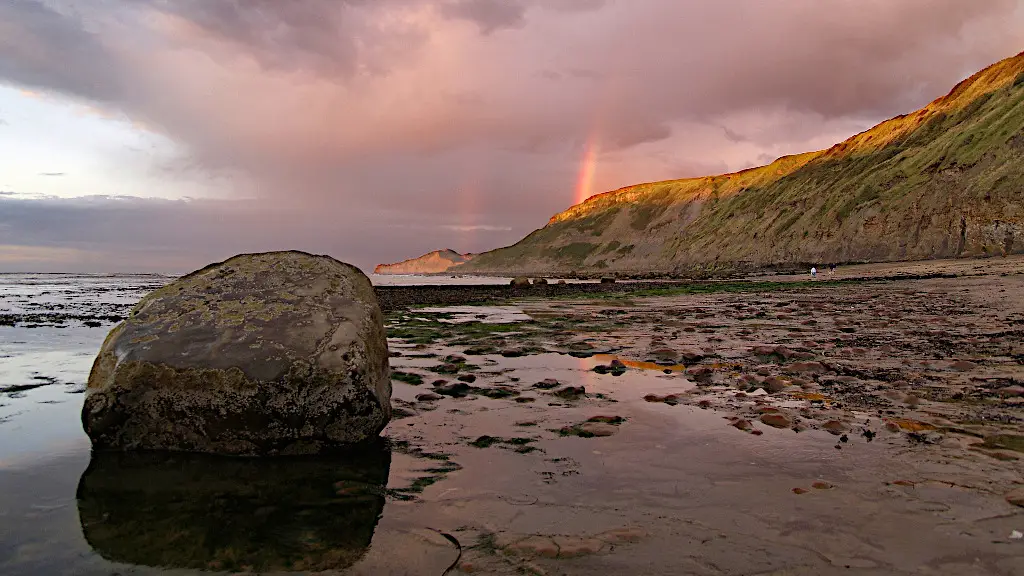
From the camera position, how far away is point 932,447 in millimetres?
5020

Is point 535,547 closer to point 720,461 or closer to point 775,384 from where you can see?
point 720,461

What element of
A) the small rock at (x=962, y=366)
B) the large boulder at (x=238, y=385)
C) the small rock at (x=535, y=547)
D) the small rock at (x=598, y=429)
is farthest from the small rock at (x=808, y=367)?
the small rock at (x=535, y=547)

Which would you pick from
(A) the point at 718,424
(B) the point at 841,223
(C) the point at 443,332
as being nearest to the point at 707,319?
(C) the point at 443,332

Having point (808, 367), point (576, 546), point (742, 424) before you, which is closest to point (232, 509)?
point (576, 546)

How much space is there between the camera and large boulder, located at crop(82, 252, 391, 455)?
214 inches

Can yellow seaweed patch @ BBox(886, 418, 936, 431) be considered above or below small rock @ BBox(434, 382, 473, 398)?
above

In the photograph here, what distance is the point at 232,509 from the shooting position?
4.09m

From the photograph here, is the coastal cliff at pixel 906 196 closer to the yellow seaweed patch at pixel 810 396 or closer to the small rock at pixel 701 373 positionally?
the small rock at pixel 701 373

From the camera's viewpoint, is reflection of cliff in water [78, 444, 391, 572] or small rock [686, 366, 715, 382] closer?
reflection of cliff in water [78, 444, 391, 572]

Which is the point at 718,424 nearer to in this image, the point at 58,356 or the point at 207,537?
the point at 207,537

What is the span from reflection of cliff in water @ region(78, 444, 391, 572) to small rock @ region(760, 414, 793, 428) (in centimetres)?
413

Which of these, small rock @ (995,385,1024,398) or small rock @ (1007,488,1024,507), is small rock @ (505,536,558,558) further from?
small rock @ (995,385,1024,398)

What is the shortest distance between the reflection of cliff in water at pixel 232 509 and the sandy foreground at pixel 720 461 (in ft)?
1.06

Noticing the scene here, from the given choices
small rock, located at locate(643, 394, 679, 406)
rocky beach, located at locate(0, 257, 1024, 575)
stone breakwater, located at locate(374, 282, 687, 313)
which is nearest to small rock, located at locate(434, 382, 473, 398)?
rocky beach, located at locate(0, 257, 1024, 575)
